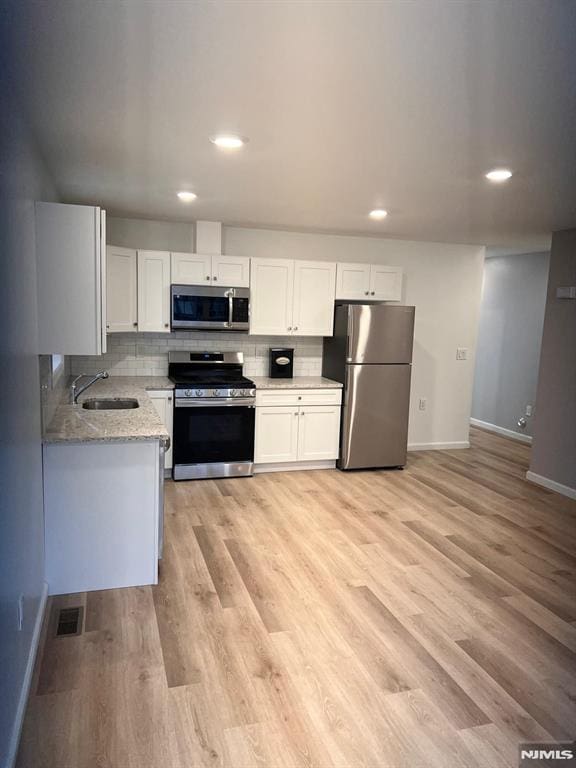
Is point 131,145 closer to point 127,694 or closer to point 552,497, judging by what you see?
point 127,694

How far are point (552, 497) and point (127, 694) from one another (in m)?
4.03

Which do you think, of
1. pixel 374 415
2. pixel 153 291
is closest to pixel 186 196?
pixel 153 291

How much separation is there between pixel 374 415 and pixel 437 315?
5.10ft

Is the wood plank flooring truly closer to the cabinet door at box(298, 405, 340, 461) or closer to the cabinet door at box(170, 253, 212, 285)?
the cabinet door at box(298, 405, 340, 461)

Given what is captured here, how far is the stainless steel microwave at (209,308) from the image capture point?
191 inches

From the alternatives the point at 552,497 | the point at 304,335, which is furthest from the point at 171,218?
the point at 552,497

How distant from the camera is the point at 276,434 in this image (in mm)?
5094

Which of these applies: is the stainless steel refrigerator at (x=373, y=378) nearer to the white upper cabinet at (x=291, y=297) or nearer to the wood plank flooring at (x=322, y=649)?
the white upper cabinet at (x=291, y=297)

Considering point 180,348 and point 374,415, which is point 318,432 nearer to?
point 374,415

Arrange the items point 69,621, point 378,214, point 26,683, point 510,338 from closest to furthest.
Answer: point 26,683
point 69,621
point 378,214
point 510,338

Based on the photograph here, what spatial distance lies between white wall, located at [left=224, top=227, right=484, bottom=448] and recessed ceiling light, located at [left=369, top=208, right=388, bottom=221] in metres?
1.14

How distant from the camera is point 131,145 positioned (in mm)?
2709

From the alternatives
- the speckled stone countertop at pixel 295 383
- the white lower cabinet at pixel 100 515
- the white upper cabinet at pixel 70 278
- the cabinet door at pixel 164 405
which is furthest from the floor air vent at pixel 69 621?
the speckled stone countertop at pixel 295 383

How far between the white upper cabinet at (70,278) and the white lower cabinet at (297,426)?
7.67 feet
